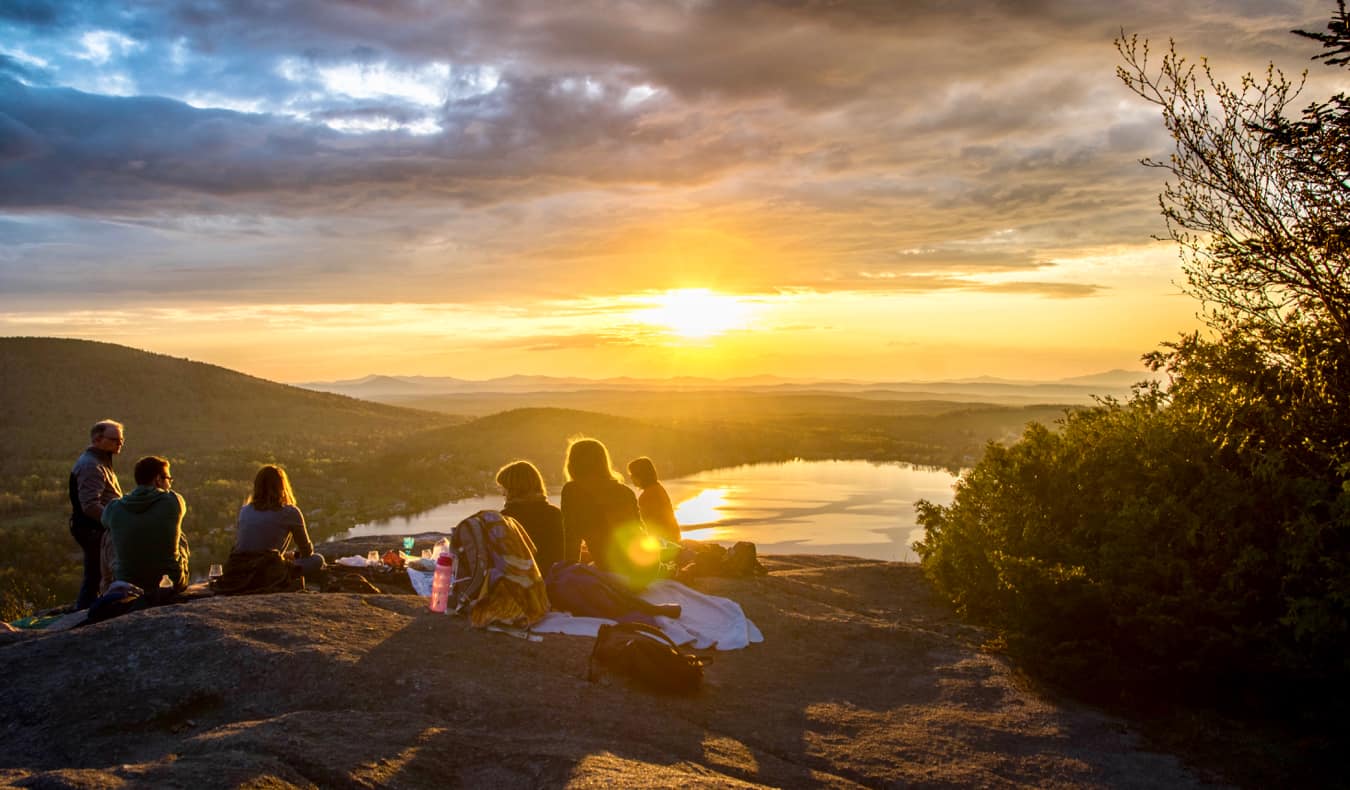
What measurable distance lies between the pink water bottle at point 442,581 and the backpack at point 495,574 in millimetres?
135

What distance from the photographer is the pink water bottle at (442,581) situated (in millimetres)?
9285

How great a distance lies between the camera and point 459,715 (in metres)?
6.79

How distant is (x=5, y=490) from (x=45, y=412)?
1034 inches

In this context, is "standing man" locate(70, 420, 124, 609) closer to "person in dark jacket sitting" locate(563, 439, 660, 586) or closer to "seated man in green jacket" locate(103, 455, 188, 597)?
"seated man in green jacket" locate(103, 455, 188, 597)

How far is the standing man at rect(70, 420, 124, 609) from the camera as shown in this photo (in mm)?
10336

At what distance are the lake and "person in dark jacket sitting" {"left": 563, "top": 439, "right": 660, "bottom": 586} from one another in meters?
14.0

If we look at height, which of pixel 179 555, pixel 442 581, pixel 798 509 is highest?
pixel 179 555

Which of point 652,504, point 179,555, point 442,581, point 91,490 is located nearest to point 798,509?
point 652,504

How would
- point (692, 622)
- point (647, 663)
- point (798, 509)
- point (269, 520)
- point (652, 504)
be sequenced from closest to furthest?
point (647, 663) → point (269, 520) → point (692, 622) → point (652, 504) → point (798, 509)

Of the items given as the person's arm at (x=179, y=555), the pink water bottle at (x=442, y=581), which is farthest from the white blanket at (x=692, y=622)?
the person's arm at (x=179, y=555)

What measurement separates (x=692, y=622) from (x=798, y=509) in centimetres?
2395

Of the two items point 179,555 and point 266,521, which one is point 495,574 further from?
point 179,555

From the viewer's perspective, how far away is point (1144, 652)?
29.6 ft

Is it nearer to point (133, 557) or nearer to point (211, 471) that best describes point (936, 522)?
point (133, 557)
